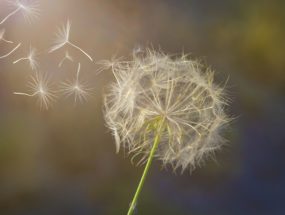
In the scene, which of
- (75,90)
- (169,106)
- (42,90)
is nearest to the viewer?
(169,106)

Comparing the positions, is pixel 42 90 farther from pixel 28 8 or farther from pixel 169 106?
pixel 169 106

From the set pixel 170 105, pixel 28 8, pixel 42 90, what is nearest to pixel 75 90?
pixel 42 90

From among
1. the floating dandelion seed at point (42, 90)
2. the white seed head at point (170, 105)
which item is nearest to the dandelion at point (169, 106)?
the white seed head at point (170, 105)

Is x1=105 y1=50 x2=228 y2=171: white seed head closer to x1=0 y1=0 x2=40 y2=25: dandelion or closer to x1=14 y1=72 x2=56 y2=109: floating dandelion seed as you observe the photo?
x1=14 y1=72 x2=56 y2=109: floating dandelion seed

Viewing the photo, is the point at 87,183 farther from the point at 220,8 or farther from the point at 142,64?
the point at 220,8

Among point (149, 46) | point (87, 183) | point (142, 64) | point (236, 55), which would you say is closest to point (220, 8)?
point (236, 55)

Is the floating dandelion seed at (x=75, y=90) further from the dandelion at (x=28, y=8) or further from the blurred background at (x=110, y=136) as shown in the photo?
the dandelion at (x=28, y=8)
